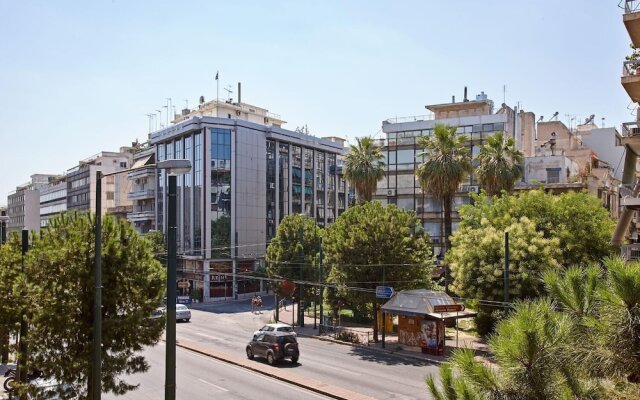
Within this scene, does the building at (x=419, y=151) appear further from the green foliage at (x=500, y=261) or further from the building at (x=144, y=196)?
the building at (x=144, y=196)

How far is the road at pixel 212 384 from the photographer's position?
886 inches

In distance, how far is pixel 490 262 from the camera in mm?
30438

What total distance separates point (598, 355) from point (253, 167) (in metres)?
69.0

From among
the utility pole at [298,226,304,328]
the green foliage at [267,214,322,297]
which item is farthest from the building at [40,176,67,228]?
the utility pole at [298,226,304,328]

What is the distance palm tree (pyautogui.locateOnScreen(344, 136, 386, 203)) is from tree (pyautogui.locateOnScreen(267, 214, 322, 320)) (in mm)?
5345

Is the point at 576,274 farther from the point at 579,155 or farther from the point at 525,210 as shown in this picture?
the point at 579,155

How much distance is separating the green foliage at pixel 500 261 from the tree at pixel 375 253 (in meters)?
4.07

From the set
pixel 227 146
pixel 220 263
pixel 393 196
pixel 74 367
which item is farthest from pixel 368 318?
pixel 74 367

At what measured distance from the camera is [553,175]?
52.9m

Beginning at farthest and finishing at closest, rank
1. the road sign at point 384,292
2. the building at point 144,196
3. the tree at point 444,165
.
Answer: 1. the building at point 144,196
2. the tree at point 444,165
3. the road sign at point 384,292

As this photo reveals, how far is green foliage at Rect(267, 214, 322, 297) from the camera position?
45750mm

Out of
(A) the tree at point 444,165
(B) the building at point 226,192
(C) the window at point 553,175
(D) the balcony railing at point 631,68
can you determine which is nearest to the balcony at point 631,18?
(D) the balcony railing at point 631,68

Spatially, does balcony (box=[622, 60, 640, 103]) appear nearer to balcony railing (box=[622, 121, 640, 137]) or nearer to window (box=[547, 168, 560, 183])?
balcony railing (box=[622, 121, 640, 137])

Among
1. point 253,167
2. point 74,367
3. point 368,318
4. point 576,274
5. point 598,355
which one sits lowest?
point 368,318
